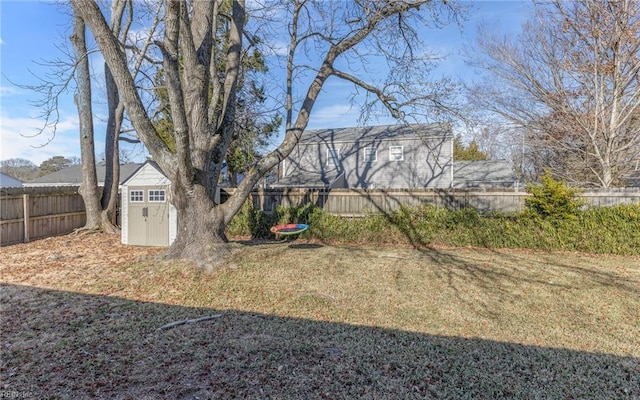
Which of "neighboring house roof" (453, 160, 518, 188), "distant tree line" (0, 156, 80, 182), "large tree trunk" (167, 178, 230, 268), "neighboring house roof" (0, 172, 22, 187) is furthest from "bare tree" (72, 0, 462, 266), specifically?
"distant tree line" (0, 156, 80, 182)

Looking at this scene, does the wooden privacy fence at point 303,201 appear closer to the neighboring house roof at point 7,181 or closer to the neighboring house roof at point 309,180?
the neighboring house roof at point 309,180

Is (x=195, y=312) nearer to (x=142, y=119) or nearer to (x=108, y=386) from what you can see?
(x=108, y=386)

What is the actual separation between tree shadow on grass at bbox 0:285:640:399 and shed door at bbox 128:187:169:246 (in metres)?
4.78

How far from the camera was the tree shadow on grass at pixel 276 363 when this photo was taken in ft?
8.29

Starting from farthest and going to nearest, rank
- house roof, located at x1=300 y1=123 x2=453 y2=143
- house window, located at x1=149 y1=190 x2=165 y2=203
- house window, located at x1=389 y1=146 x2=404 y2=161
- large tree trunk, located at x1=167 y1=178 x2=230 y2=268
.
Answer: house roof, located at x1=300 y1=123 x2=453 y2=143
house window, located at x1=389 y1=146 x2=404 y2=161
house window, located at x1=149 y1=190 x2=165 y2=203
large tree trunk, located at x1=167 y1=178 x2=230 y2=268

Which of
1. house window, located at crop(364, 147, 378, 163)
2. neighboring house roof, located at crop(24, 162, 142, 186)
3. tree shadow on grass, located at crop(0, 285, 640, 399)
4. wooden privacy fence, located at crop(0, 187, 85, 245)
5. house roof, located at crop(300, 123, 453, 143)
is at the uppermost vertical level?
house roof, located at crop(300, 123, 453, 143)

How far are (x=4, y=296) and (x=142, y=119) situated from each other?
11.0 ft

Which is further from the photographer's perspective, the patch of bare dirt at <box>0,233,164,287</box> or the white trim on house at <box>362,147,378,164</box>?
the white trim on house at <box>362,147,378,164</box>

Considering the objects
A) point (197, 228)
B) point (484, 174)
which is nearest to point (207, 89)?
point (197, 228)

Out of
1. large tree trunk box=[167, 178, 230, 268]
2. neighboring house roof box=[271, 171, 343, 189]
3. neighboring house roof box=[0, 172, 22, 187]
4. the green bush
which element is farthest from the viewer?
neighboring house roof box=[0, 172, 22, 187]

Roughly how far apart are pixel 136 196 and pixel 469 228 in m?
9.23

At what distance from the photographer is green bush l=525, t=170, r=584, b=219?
25.8ft

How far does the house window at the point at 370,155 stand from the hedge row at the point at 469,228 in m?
9.05

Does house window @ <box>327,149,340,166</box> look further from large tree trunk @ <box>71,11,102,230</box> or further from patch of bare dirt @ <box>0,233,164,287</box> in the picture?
patch of bare dirt @ <box>0,233,164,287</box>
